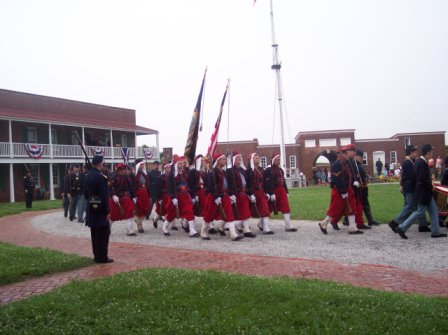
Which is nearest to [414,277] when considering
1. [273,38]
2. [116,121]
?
[273,38]

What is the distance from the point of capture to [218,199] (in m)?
9.85

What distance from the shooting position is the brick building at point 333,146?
52625mm

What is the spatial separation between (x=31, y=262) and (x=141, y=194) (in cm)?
455

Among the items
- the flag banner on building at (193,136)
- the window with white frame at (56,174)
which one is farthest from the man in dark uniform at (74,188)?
the window with white frame at (56,174)

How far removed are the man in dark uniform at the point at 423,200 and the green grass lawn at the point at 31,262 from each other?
6505 millimetres

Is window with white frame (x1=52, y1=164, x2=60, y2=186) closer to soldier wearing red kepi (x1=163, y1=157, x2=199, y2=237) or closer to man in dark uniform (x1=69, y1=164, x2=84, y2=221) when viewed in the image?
man in dark uniform (x1=69, y1=164, x2=84, y2=221)

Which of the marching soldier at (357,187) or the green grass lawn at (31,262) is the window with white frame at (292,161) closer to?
the marching soldier at (357,187)

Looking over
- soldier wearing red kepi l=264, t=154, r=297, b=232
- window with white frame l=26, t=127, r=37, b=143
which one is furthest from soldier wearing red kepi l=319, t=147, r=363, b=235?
window with white frame l=26, t=127, r=37, b=143

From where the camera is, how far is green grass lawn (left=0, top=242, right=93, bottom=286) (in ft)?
21.8

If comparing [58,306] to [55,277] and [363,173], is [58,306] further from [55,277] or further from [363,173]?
[363,173]

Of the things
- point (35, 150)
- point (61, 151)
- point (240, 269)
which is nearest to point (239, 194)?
point (240, 269)

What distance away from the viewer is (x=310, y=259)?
287 inches

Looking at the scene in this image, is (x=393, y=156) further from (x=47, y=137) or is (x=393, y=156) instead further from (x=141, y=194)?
(x=141, y=194)

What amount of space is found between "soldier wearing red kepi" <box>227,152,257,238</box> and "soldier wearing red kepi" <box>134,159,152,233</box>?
287 cm
